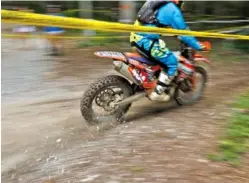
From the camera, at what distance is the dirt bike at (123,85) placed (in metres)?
5.42

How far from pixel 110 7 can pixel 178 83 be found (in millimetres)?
6885

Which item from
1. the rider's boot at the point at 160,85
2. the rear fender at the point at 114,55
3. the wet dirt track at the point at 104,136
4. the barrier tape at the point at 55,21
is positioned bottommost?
the wet dirt track at the point at 104,136

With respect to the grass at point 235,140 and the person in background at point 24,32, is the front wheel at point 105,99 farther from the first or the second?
the person in background at point 24,32

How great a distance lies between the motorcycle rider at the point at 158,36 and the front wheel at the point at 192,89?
1.29ft

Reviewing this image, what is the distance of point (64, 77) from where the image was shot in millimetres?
8000

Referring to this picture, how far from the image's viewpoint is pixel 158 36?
18.5ft

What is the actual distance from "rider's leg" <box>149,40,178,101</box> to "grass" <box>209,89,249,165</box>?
1030mm

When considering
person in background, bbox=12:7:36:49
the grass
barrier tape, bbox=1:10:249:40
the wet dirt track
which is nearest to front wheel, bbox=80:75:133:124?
the wet dirt track

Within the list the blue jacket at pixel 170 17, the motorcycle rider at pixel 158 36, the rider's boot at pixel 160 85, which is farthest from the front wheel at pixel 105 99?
the blue jacket at pixel 170 17

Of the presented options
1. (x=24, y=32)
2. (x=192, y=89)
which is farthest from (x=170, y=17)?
(x=24, y=32)

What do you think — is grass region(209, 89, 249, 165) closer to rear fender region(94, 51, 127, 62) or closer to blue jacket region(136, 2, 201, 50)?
blue jacket region(136, 2, 201, 50)

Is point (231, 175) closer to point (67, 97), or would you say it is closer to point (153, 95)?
point (153, 95)

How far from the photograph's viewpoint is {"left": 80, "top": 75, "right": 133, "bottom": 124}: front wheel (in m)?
5.39

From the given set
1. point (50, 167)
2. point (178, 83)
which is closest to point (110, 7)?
point (178, 83)
